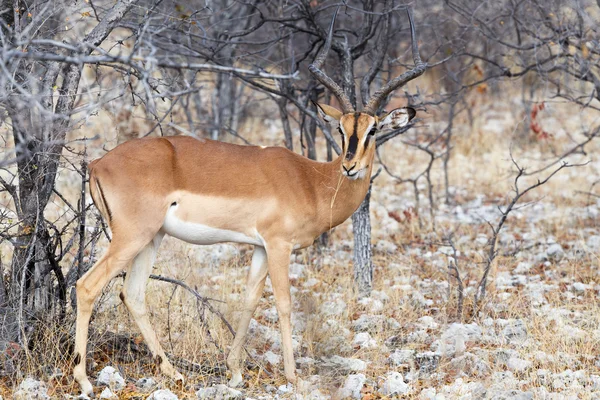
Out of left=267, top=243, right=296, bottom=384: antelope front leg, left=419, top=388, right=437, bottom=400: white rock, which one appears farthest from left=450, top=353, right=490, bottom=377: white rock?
left=267, top=243, right=296, bottom=384: antelope front leg

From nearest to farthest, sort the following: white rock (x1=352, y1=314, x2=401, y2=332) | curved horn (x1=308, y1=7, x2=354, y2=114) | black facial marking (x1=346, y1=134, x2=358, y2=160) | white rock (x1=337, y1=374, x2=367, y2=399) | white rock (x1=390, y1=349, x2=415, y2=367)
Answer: white rock (x1=337, y1=374, x2=367, y2=399), black facial marking (x1=346, y1=134, x2=358, y2=160), white rock (x1=390, y1=349, x2=415, y2=367), curved horn (x1=308, y1=7, x2=354, y2=114), white rock (x1=352, y1=314, x2=401, y2=332)

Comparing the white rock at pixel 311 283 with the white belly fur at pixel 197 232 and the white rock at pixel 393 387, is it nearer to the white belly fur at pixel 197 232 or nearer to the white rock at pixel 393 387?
the white belly fur at pixel 197 232

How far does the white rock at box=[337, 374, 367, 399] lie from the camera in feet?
16.4

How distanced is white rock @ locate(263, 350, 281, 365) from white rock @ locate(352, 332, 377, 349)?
23.8 inches

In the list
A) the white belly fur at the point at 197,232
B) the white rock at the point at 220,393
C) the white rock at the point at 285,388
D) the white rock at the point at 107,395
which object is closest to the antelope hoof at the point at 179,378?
the white rock at the point at 220,393

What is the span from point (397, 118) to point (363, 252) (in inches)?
72.1

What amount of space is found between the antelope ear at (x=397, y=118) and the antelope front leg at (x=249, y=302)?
1.26 metres

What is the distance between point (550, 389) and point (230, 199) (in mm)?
2383

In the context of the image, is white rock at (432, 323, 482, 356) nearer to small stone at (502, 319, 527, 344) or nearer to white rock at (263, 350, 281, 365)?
small stone at (502, 319, 527, 344)

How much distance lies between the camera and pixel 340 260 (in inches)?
334

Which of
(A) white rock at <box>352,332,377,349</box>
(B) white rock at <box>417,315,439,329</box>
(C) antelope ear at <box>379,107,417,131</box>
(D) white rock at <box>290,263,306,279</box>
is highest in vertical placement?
(C) antelope ear at <box>379,107,417,131</box>

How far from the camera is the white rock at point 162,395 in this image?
4.77 metres

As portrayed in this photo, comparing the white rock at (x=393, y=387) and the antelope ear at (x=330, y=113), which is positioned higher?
the antelope ear at (x=330, y=113)

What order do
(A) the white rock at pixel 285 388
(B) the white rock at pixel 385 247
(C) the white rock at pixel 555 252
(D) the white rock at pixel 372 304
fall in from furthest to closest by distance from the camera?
1. (B) the white rock at pixel 385 247
2. (C) the white rock at pixel 555 252
3. (D) the white rock at pixel 372 304
4. (A) the white rock at pixel 285 388
